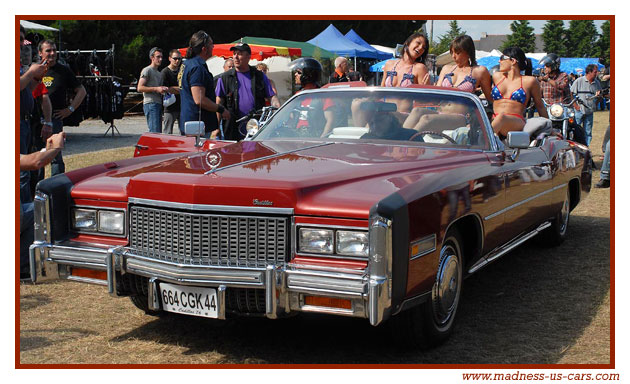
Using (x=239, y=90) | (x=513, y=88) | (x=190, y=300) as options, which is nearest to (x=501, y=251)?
(x=190, y=300)

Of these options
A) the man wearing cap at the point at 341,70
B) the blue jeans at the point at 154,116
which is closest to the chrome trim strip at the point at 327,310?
the blue jeans at the point at 154,116

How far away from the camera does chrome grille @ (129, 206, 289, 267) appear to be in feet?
12.9

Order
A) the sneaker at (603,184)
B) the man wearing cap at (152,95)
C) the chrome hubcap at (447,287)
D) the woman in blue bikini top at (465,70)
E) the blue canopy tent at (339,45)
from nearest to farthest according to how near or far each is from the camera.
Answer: the chrome hubcap at (447,287) < the woman in blue bikini top at (465,70) < the sneaker at (603,184) < the man wearing cap at (152,95) < the blue canopy tent at (339,45)

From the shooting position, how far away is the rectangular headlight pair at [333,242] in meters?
3.80

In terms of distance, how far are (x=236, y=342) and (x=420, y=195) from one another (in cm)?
151

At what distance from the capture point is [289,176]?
4121mm

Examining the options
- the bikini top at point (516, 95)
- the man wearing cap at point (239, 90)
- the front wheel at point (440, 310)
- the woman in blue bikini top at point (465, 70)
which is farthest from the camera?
the man wearing cap at point (239, 90)

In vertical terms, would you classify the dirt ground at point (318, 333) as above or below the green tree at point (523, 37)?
below

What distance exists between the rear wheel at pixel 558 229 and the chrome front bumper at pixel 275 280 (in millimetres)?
3816

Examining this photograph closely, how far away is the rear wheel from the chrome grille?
153 inches

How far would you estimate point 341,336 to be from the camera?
4.68m

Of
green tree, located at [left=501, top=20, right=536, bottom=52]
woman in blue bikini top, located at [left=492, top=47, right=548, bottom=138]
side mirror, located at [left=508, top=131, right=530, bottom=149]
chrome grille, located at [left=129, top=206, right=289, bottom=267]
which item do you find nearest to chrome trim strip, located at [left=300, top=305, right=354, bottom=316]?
chrome grille, located at [left=129, top=206, right=289, bottom=267]

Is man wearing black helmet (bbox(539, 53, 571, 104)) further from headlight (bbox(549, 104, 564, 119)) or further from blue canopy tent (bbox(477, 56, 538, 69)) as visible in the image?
blue canopy tent (bbox(477, 56, 538, 69))

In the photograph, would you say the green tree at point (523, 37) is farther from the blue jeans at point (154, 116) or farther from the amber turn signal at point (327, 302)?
the amber turn signal at point (327, 302)
